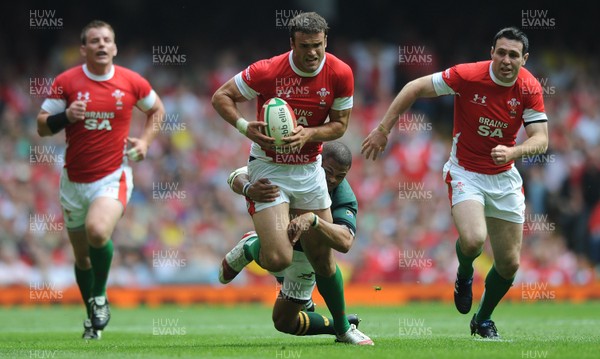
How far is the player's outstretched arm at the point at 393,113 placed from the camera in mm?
9859

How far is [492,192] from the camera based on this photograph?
1024 centimetres

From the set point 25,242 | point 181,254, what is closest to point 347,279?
Result: point 181,254

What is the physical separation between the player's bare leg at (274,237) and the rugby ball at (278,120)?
2.23 feet

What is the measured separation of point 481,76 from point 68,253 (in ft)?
36.4

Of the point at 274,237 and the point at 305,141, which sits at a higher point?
the point at 305,141

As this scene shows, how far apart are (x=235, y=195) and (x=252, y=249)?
35.6ft

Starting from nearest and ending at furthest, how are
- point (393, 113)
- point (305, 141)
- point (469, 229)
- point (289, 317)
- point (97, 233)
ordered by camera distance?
point (305, 141), point (289, 317), point (469, 229), point (393, 113), point (97, 233)

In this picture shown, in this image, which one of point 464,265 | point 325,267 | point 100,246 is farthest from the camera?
point 100,246

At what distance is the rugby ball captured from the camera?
9.18 m

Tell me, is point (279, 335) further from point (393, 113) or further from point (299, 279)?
point (393, 113)

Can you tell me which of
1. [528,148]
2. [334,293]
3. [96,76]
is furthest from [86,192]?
[528,148]

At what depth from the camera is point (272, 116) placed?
363 inches

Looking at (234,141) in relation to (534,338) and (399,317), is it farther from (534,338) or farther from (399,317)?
(534,338)

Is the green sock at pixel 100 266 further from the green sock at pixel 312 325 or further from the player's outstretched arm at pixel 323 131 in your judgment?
the player's outstretched arm at pixel 323 131
